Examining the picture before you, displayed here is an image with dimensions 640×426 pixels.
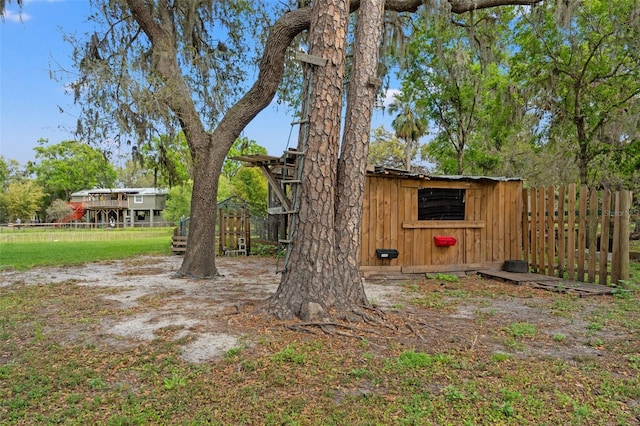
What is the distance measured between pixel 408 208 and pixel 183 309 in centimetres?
461

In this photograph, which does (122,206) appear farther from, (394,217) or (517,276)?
(517,276)

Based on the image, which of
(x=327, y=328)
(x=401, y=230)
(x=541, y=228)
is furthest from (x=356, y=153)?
(x=541, y=228)

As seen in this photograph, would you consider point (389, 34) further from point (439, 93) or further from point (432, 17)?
point (439, 93)

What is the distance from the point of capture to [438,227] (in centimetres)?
808

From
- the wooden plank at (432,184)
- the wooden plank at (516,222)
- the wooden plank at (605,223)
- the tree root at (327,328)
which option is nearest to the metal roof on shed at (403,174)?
the wooden plank at (432,184)

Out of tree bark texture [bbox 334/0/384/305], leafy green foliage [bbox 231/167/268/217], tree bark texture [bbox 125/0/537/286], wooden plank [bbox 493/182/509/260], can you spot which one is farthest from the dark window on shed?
leafy green foliage [bbox 231/167/268/217]

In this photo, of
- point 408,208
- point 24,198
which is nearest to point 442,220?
point 408,208

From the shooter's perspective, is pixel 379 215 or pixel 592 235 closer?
pixel 592 235

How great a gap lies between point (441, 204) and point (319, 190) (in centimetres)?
446

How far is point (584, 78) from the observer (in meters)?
10.0

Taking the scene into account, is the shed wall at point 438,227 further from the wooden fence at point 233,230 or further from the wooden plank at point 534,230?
the wooden fence at point 233,230

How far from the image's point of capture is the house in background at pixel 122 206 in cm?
3972

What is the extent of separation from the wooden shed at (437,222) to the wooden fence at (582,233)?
0.48m

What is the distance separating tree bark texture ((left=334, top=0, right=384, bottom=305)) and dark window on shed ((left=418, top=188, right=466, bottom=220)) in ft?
11.7
